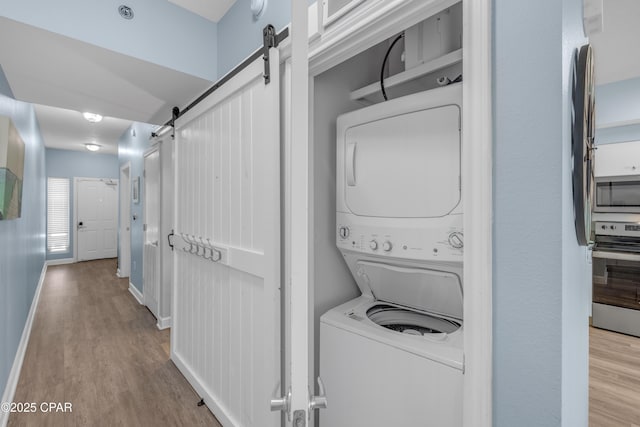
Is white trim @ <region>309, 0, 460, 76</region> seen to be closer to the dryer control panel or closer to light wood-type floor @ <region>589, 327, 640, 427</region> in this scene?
the dryer control panel

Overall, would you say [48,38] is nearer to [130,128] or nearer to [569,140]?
[569,140]

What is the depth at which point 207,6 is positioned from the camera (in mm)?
1834

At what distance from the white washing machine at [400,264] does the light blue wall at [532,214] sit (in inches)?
8.3

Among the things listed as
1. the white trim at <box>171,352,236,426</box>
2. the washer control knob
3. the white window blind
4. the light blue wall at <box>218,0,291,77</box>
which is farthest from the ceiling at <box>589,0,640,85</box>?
the white window blind

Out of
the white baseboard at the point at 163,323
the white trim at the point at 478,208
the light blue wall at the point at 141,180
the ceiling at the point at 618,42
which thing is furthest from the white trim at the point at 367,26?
the light blue wall at the point at 141,180

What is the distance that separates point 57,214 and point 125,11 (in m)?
7.32

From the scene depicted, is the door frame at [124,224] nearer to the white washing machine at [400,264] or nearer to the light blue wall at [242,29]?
the light blue wall at [242,29]

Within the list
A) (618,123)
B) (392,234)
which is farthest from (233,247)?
(618,123)

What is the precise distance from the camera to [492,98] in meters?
0.78

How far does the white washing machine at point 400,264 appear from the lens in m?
1.00

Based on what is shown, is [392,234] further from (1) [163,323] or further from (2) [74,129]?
(2) [74,129]

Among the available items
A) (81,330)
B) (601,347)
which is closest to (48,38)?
(81,330)

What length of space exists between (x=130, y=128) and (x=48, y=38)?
3.71 meters

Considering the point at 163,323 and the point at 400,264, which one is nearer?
the point at 400,264
